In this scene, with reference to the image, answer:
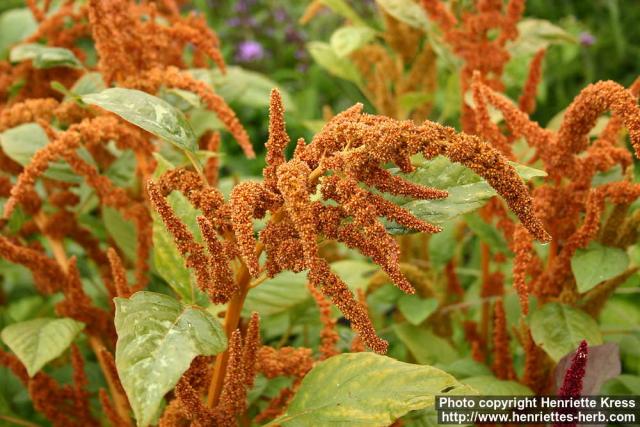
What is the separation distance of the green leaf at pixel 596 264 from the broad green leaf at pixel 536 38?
506 millimetres

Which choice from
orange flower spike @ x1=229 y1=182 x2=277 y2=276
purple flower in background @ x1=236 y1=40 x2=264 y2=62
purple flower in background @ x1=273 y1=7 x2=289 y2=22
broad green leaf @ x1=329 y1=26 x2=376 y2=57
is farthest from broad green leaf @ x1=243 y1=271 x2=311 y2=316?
purple flower in background @ x1=273 y1=7 x2=289 y2=22

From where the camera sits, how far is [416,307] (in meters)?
1.25

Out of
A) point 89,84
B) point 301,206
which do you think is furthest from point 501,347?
point 89,84

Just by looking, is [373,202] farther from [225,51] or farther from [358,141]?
[225,51]

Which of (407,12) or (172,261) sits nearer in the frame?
(172,261)

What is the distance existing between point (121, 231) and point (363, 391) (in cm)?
63

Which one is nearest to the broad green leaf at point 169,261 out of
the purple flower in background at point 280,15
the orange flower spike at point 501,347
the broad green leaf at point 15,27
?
the orange flower spike at point 501,347

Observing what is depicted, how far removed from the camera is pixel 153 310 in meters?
0.71

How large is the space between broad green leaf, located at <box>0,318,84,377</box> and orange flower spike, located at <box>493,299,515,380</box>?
0.59 metres

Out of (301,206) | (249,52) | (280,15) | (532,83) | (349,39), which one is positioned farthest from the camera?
(280,15)

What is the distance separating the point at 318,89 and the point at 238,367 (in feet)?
7.28

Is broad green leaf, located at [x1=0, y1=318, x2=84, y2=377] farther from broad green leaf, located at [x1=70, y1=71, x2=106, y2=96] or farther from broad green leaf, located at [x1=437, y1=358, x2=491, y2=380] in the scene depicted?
broad green leaf, located at [x1=437, y1=358, x2=491, y2=380]

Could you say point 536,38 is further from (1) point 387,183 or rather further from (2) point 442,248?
(1) point 387,183

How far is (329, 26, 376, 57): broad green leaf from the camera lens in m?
1.47
